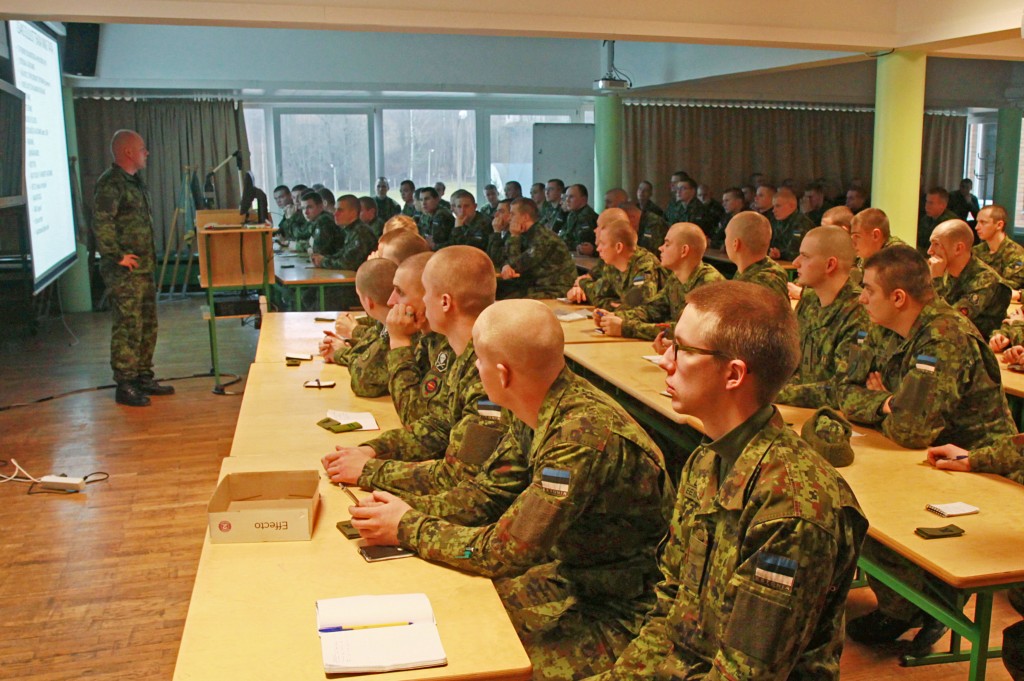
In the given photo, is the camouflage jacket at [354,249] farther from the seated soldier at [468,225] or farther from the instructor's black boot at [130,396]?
the instructor's black boot at [130,396]

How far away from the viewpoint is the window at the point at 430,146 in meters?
13.9

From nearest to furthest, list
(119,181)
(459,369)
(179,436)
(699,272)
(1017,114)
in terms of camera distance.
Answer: (459,369) → (699,272) → (179,436) → (119,181) → (1017,114)

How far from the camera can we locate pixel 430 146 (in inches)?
554

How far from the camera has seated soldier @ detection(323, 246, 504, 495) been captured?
2.59m

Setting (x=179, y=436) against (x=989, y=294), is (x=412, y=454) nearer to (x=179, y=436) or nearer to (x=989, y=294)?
(x=179, y=436)

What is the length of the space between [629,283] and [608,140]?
7258mm

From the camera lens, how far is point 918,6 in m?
7.51

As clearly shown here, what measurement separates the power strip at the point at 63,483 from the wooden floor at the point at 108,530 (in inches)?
2.9

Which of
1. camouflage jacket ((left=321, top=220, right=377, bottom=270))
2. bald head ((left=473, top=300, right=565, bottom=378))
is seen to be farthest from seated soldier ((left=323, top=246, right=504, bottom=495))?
camouflage jacket ((left=321, top=220, right=377, bottom=270))

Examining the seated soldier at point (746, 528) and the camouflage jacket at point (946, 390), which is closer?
the seated soldier at point (746, 528)

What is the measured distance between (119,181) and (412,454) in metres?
4.62

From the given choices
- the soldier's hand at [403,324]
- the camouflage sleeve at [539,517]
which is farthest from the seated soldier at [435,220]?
the camouflage sleeve at [539,517]

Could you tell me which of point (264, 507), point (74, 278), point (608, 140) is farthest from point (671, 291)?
point (74, 278)

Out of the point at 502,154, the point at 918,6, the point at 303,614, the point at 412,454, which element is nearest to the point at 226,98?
the point at 502,154
